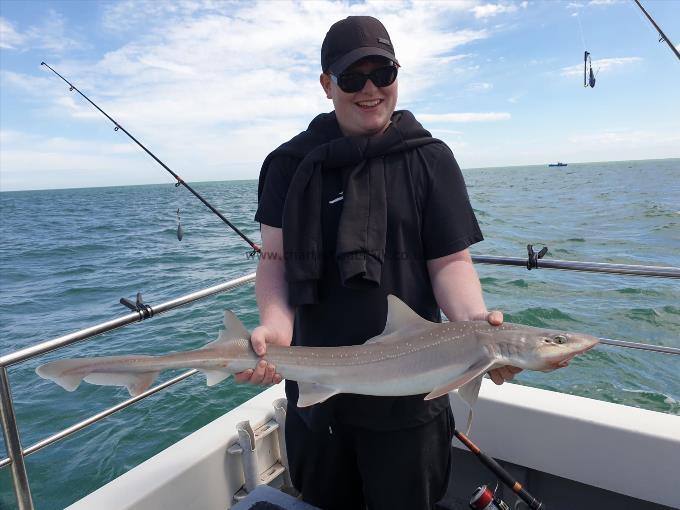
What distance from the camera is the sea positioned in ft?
20.6

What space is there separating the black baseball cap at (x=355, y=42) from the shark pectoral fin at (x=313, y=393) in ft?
4.49

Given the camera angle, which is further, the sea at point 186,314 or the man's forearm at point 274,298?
the sea at point 186,314

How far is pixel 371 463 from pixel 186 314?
901cm

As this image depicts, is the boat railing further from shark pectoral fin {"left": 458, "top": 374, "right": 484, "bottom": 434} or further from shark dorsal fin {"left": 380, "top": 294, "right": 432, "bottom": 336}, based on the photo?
shark dorsal fin {"left": 380, "top": 294, "right": 432, "bottom": 336}

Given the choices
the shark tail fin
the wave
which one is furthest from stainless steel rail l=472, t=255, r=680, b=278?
the wave

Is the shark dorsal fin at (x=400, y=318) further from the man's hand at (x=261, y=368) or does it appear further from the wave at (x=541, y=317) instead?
the wave at (x=541, y=317)

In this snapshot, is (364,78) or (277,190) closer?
(364,78)

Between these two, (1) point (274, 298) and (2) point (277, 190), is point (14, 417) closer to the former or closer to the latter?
(1) point (274, 298)

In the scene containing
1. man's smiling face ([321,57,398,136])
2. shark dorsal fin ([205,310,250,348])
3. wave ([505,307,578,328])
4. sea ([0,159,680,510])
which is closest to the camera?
man's smiling face ([321,57,398,136])

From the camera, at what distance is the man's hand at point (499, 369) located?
2.09 metres

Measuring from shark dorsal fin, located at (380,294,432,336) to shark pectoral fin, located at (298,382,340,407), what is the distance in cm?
34


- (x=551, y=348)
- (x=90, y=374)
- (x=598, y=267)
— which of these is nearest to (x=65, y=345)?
(x=90, y=374)

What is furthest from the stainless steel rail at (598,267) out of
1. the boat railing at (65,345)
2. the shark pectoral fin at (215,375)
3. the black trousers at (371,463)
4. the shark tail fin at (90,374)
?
the shark tail fin at (90,374)

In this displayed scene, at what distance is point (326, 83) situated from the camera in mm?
2330
